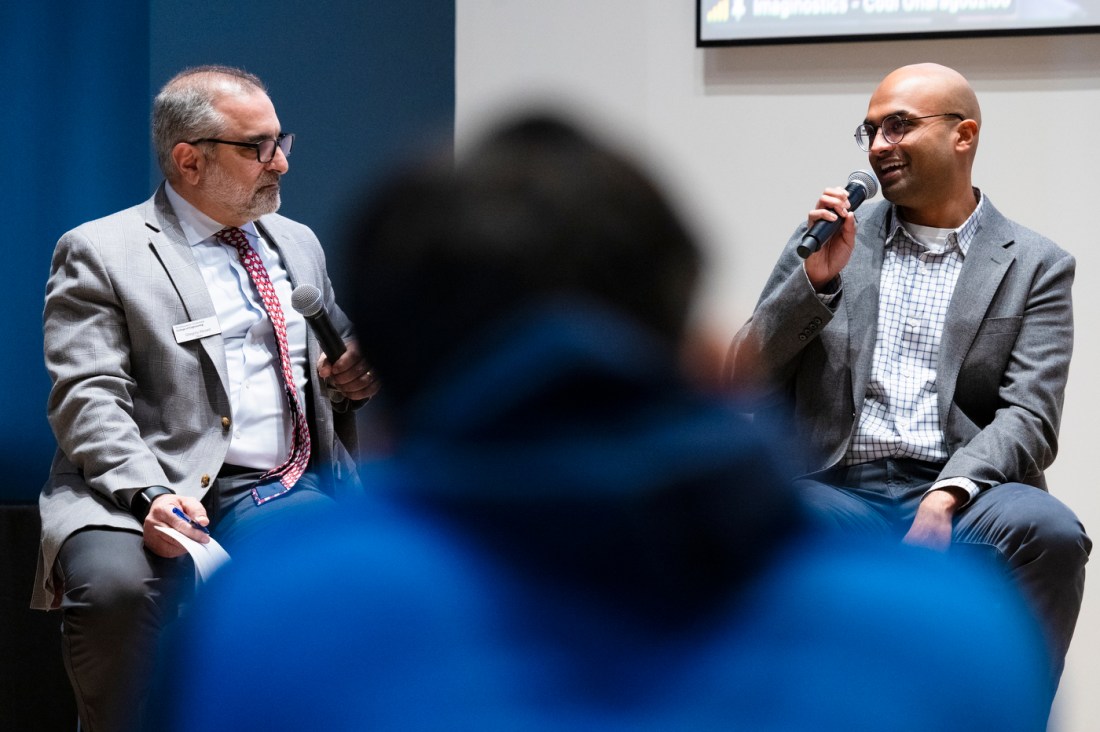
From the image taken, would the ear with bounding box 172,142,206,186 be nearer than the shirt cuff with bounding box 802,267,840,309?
No

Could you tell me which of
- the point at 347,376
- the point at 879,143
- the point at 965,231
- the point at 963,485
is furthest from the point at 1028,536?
the point at 347,376

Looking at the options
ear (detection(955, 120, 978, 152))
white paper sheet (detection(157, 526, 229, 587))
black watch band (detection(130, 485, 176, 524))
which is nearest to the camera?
white paper sheet (detection(157, 526, 229, 587))

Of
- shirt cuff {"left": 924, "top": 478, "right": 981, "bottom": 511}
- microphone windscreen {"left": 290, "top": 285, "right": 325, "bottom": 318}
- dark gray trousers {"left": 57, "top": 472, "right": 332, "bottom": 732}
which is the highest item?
microphone windscreen {"left": 290, "top": 285, "right": 325, "bottom": 318}

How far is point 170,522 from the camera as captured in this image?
7.00ft

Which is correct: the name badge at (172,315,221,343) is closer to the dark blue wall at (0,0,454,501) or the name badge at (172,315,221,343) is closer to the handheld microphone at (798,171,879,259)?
the dark blue wall at (0,0,454,501)

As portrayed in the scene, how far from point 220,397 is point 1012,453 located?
1558 millimetres

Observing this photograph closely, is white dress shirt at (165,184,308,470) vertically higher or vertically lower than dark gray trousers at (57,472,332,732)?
higher

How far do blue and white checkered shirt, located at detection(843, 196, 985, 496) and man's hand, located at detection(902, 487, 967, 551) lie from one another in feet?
0.58

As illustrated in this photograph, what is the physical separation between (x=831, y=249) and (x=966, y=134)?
436 millimetres

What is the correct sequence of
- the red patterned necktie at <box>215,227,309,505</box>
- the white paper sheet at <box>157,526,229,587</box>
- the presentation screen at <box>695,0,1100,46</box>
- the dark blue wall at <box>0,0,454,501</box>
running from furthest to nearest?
the dark blue wall at <box>0,0,454,501</box>, the presentation screen at <box>695,0,1100,46</box>, the red patterned necktie at <box>215,227,309,505</box>, the white paper sheet at <box>157,526,229,587</box>

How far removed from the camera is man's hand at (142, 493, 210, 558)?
83.6 inches

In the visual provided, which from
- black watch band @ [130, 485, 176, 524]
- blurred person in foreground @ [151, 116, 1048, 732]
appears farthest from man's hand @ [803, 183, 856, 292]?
blurred person in foreground @ [151, 116, 1048, 732]

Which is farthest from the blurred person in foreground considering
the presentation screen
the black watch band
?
the presentation screen

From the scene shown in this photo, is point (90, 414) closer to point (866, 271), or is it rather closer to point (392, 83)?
point (866, 271)
